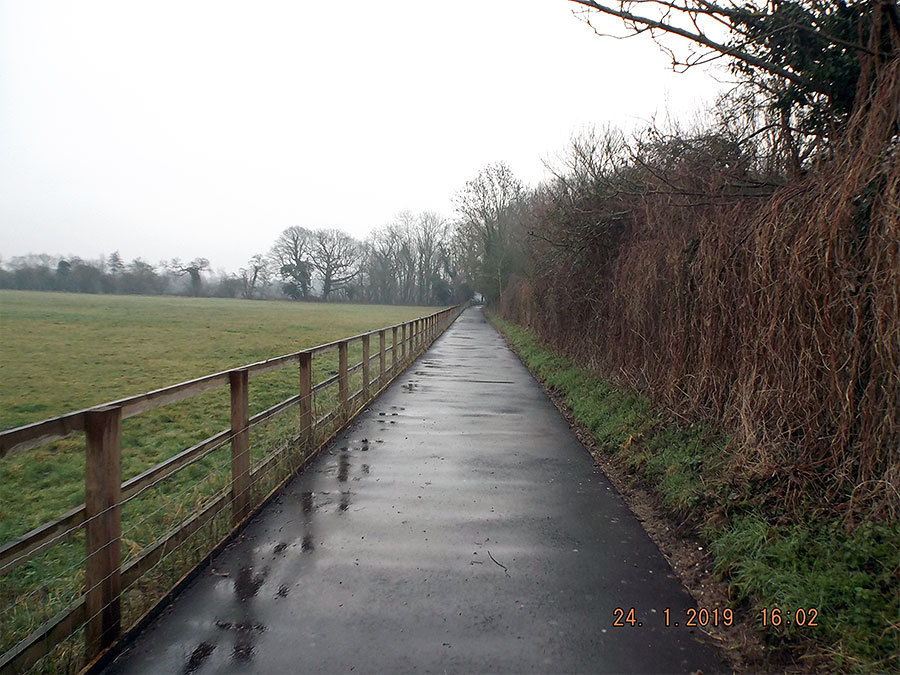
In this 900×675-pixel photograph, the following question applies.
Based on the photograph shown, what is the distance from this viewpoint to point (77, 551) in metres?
4.75

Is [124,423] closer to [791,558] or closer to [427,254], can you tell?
[791,558]

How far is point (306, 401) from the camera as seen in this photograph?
20.7 ft

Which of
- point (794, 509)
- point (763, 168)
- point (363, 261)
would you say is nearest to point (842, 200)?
point (794, 509)

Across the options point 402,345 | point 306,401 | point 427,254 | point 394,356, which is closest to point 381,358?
point 394,356

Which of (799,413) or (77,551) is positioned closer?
(799,413)

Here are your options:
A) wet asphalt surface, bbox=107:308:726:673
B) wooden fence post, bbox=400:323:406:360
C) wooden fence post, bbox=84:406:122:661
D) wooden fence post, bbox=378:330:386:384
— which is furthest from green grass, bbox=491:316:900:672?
wooden fence post, bbox=400:323:406:360

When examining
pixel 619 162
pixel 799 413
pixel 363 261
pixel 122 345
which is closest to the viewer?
pixel 799 413

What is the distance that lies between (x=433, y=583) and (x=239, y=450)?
1828 mm

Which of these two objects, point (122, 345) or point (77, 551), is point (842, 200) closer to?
point (77, 551)

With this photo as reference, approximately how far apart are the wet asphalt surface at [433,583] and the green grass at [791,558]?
0.37 metres

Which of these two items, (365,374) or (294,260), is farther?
(294,260)

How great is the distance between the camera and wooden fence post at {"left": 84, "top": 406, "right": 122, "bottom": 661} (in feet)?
9.50

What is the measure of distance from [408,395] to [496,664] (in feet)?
25.9
